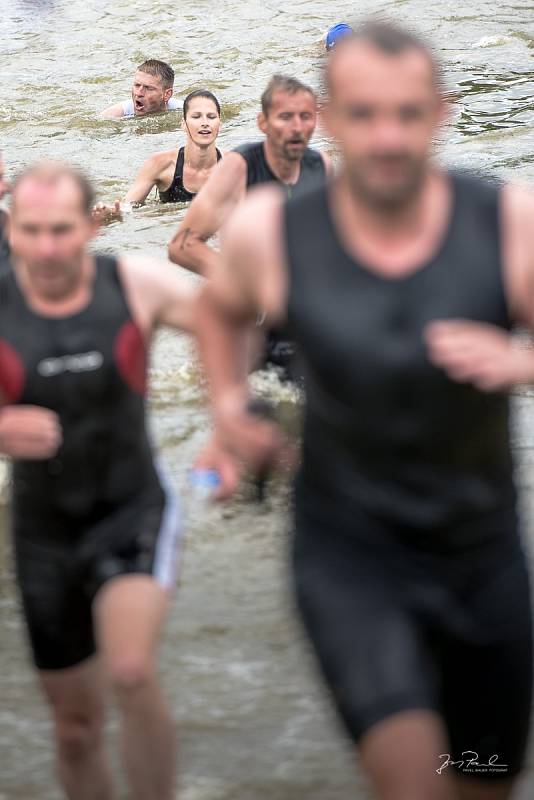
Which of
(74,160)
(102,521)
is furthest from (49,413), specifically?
(74,160)

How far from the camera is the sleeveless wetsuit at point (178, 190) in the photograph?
1199 centimetres

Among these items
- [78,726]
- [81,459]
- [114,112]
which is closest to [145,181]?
[114,112]

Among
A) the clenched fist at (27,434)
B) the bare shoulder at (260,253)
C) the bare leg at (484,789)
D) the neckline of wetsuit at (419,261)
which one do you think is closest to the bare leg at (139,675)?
the clenched fist at (27,434)

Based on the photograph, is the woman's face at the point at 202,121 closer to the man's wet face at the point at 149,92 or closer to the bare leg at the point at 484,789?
the man's wet face at the point at 149,92

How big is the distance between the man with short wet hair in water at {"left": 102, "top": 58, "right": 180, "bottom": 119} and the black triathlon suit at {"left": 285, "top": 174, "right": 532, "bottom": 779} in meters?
13.0

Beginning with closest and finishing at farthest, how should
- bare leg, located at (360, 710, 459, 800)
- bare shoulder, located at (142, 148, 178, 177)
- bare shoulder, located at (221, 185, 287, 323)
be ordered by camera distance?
bare leg, located at (360, 710, 459, 800) → bare shoulder, located at (221, 185, 287, 323) → bare shoulder, located at (142, 148, 178, 177)

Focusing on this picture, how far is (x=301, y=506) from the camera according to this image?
316 cm

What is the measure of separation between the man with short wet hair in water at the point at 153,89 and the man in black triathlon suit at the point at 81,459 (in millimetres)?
11986

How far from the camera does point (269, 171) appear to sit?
648 centimetres

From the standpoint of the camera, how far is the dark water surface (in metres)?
4.78

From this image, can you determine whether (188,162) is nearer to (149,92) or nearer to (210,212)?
(149,92)

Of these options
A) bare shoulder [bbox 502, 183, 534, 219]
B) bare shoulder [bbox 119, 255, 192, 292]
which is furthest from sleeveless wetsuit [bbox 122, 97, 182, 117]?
bare shoulder [bbox 502, 183, 534, 219]

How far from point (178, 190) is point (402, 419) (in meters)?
9.42

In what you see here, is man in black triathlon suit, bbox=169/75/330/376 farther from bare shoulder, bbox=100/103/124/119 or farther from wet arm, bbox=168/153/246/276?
bare shoulder, bbox=100/103/124/119
